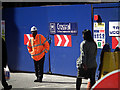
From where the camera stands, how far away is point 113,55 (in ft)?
24.7

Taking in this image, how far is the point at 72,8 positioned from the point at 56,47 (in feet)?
4.69

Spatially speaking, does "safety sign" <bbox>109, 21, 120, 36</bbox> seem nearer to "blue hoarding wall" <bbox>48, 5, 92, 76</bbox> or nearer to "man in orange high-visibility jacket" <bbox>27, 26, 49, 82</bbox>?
"blue hoarding wall" <bbox>48, 5, 92, 76</bbox>

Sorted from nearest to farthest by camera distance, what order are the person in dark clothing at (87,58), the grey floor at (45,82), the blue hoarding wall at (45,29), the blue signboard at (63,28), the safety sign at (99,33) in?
the person in dark clothing at (87,58) < the grey floor at (45,82) < the safety sign at (99,33) < the blue hoarding wall at (45,29) < the blue signboard at (63,28)

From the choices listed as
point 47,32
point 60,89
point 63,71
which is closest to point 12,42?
point 47,32

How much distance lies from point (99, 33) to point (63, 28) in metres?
1.38

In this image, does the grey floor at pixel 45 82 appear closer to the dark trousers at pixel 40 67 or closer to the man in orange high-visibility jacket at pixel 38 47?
the dark trousers at pixel 40 67

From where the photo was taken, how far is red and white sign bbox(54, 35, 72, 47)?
10491 mm

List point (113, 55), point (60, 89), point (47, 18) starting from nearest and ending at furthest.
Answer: point (113, 55), point (60, 89), point (47, 18)

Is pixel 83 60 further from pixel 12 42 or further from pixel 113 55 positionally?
pixel 12 42

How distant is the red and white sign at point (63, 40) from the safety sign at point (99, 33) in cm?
104

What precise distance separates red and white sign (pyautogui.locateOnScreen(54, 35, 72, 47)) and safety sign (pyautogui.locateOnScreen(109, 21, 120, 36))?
1.58 metres

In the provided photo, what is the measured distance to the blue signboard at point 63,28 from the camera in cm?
1029

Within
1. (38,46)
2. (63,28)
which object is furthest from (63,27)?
(38,46)

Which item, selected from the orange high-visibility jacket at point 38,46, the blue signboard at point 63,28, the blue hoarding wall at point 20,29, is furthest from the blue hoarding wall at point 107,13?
the blue hoarding wall at point 20,29
